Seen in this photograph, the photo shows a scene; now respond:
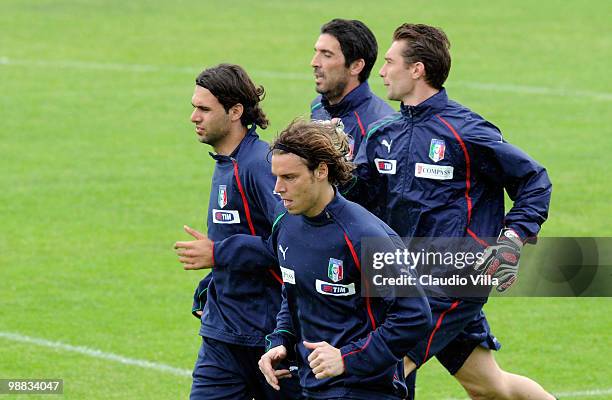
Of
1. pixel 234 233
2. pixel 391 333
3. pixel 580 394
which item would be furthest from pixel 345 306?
pixel 580 394

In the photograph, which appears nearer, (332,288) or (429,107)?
(332,288)

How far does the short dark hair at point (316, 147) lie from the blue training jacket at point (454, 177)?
1370 millimetres

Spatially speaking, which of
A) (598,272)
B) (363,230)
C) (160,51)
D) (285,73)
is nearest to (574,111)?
(285,73)

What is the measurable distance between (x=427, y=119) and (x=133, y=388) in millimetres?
3261

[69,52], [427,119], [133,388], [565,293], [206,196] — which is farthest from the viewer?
[69,52]

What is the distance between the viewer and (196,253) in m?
7.02

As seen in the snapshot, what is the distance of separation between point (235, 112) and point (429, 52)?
120 cm

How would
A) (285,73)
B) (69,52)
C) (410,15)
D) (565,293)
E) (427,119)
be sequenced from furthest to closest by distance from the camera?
(410,15)
(69,52)
(285,73)
(565,293)
(427,119)

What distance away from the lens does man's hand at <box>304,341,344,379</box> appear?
5953 millimetres

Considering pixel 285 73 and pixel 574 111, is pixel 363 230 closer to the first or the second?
pixel 574 111

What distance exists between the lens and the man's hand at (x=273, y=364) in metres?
6.32

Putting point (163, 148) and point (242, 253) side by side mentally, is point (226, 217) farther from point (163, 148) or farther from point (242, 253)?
point (163, 148)

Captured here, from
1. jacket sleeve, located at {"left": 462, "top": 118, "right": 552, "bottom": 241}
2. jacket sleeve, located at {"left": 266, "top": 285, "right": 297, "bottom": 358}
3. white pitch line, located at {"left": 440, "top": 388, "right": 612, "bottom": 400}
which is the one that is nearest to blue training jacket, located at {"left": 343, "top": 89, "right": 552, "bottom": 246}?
jacket sleeve, located at {"left": 462, "top": 118, "right": 552, "bottom": 241}

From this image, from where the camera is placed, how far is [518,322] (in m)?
11.4
